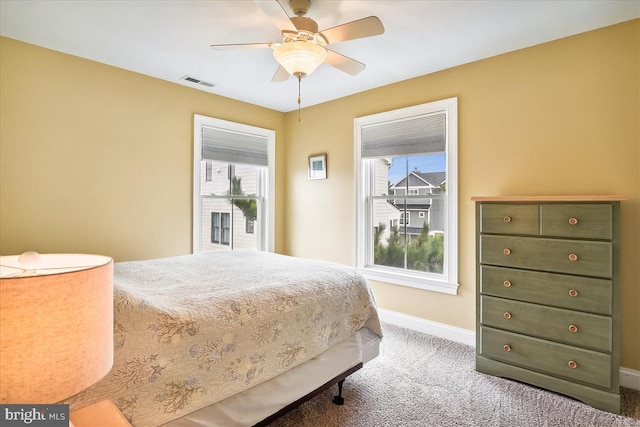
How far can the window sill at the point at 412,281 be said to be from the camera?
3.16m

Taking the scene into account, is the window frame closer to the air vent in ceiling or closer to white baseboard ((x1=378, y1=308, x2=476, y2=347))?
white baseboard ((x1=378, y1=308, x2=476, y2=347))

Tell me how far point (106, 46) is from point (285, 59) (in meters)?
1.74

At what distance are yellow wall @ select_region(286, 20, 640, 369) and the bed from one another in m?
1.36

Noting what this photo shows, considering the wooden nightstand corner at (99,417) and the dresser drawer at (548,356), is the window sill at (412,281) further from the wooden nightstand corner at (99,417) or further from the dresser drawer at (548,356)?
the wooden nightstand corner at (99,417)

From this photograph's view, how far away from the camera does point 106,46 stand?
267 centimetres

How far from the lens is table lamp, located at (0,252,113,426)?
24.1 inches

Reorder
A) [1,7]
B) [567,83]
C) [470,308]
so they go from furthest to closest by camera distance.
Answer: [470,308], [567,83], [1,7]

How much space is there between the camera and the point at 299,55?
1951mm

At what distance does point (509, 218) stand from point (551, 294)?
58 centimetres

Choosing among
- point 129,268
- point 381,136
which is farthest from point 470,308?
point 129,268

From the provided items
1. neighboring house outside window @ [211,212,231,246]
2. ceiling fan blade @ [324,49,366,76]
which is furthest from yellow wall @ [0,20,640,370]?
ceiling fan blade @ [324,49,366,76]

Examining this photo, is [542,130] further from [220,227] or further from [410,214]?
[220,227]

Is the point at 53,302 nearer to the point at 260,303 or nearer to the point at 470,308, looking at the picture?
the point at 260,303

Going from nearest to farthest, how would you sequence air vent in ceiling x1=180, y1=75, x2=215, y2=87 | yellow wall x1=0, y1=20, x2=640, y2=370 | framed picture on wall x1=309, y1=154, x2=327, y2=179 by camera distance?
1. yellow wall x1=0, y1=20, x2=640, y2=370
2. air vent in ceiling x1=180, y1=75, x2=215, y2=87
3. framed picture on wall x1=309, y1=154, x2=327, y2=179
